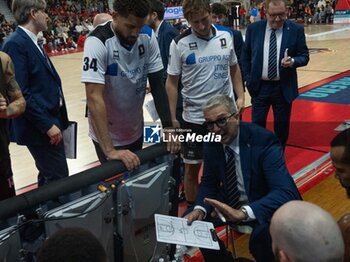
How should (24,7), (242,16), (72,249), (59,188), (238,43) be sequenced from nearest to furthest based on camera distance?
(72,249) < (59,188) < (24,7) < (238,43) < (242,16)

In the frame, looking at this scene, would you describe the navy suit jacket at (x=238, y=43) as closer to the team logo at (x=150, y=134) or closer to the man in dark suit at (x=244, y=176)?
the team logo at (x=150, y=134)

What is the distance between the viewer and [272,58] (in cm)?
385

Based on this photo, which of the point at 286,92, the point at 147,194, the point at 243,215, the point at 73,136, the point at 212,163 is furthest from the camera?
the point at 286,92

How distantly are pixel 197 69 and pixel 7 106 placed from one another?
138 cm

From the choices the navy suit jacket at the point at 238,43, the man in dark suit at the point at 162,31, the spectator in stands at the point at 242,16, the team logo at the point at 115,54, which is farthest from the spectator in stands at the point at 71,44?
the team logo at the point at 115,54

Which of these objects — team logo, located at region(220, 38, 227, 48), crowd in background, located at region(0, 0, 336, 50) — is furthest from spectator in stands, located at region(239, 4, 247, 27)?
team logo, located at region(220, 38, 227, 48)

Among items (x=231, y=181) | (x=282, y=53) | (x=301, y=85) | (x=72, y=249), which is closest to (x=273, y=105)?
(x=282, y=53)

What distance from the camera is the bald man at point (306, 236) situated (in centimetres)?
128

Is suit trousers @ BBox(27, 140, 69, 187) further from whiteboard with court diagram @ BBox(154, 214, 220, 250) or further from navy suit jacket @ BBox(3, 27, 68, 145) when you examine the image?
whiteboard with court diagram @ BBox(154, 214, 220, 250)

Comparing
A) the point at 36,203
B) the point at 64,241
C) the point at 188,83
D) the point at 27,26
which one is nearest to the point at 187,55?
the point at 188,83

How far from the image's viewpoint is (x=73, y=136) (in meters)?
3.05

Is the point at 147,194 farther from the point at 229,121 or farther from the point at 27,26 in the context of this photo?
the point at 27,26

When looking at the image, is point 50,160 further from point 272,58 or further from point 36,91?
point 272,58

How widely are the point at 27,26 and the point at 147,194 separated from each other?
1520 mm
